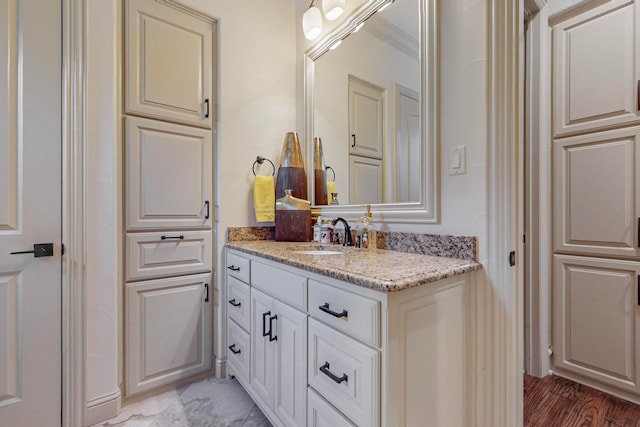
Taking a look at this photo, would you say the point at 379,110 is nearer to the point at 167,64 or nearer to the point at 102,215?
the point at 167,64

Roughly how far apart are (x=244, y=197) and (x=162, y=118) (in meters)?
0.65

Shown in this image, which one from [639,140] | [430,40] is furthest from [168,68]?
[639,140]

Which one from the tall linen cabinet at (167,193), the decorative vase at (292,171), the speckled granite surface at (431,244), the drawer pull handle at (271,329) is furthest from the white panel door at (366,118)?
the drawer pull handle at (271,329)

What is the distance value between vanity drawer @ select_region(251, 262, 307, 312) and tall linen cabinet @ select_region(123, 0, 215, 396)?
0.55 m

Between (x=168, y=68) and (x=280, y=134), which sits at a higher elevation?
(x=168, y=68)

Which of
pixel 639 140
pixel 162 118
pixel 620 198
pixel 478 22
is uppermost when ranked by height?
pixel 478 22

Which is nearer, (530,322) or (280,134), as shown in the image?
(530,322)

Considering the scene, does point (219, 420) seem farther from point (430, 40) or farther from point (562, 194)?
point (562, 194)

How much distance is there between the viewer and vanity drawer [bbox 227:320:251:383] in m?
1.58

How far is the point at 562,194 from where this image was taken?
183 cm

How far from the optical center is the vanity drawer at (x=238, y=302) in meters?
1.59

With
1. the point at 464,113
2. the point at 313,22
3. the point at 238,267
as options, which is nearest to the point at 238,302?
the point at 238,267

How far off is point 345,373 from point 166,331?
1.25m

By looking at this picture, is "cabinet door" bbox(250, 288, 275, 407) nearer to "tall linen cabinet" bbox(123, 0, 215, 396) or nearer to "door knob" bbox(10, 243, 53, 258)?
"tall linen cabinet" bbox(123, 0, 215, 396)
